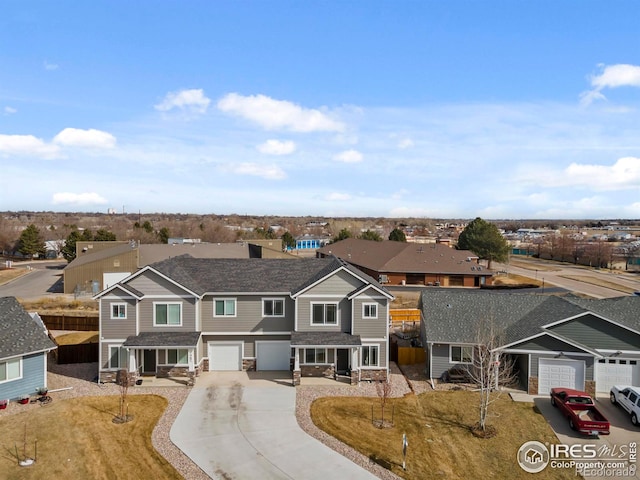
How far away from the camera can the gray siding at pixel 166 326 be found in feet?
94.9

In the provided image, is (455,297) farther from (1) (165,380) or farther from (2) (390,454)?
(1) (165,380)

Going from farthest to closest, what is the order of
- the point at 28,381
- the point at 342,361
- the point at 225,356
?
the point at 225,356
the point at 342,361
the point at 28,381

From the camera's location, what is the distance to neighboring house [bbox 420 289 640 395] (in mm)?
26641

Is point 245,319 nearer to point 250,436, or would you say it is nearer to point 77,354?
point 250,436

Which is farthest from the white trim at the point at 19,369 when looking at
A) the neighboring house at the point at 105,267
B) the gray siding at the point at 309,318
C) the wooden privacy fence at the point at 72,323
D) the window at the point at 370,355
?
the neighboring house at the point at 105,267

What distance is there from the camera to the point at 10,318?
26484 mm

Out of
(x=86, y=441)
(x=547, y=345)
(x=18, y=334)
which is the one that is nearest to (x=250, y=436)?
(x=86, y=441)

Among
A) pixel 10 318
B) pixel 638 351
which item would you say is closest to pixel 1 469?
pixel 10 318

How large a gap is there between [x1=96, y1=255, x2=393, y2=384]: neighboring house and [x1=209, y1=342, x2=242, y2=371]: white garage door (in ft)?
Result: 0.21

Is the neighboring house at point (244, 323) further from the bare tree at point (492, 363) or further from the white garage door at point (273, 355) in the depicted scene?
the bare tree at point (492, 363)

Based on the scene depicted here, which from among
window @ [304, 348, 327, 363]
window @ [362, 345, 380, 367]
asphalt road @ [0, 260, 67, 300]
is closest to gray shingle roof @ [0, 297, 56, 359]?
window @ [304, 348, 327, 363]

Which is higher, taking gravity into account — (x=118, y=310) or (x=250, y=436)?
(x=118, y=310)

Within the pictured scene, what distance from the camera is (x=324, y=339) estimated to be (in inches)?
1124

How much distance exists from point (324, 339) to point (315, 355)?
156 centimetres
